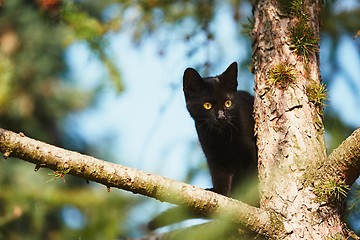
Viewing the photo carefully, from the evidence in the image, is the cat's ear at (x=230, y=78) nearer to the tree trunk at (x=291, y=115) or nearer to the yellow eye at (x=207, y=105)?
the yellow eye at (x=207, y=105)

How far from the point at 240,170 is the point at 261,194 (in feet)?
3.67

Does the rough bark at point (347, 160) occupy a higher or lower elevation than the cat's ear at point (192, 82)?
lower

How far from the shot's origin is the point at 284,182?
2.66 metres

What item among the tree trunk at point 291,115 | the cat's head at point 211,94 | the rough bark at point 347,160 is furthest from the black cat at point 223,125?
the rough bark at point 347,160

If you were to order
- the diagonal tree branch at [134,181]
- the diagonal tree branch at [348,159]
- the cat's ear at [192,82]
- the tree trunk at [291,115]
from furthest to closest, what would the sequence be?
the cat's ear at [192,82] → the tree trunk at [291,115] → the diagonal tree branch at [348,159] → the diagonal tree branch at [134,181]

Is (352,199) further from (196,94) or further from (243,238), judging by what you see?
(196,94)

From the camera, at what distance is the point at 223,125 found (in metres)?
3.79

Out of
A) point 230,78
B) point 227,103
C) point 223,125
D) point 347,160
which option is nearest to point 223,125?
point 223,125

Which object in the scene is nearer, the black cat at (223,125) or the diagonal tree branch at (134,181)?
the diagonal tree branch at (134,181)

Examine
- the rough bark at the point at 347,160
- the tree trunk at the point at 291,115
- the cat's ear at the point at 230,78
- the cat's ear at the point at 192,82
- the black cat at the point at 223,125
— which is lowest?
the rough bark at the point at 347,160

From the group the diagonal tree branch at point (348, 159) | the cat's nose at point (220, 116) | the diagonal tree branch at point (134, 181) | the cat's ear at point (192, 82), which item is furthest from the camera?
the cat's ear at point (192, 82)

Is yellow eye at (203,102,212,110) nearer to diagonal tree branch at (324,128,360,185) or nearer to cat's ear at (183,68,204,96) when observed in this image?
cat's ear at (183,68,204,96)

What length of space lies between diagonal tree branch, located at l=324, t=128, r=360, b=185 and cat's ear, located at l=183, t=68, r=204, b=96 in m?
1.56

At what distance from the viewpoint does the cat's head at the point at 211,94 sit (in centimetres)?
388
